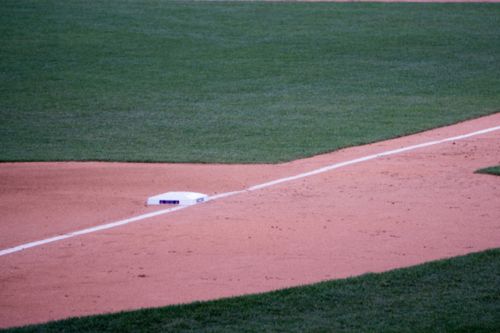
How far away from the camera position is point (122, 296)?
7.05m

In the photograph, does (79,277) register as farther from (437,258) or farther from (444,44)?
(444,44)

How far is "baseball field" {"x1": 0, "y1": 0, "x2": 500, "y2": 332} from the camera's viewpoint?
681cm

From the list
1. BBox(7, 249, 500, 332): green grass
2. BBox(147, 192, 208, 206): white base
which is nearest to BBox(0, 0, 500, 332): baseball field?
BBox(7, 249, 500, 332): green grass

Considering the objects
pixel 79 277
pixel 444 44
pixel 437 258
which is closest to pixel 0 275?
pixel 79 277

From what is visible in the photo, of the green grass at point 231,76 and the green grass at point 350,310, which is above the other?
the green grass at point 350,310

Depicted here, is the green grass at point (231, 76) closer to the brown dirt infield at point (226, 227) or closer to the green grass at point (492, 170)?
the brown dirt infield at point (226, 227)

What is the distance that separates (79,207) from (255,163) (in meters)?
3.23

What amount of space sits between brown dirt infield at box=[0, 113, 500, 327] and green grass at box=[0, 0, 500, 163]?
1.54m

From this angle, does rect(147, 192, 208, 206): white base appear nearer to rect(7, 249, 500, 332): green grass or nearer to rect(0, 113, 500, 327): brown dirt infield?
A: rect(0, 113, 500, 327): brown dirt infield

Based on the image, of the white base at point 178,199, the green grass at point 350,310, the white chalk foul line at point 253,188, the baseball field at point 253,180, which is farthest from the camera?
the white base at point 178,199

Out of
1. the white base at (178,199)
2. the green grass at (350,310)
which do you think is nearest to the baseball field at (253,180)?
the green grass at (350,310)

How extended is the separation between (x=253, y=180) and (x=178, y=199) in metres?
1.55

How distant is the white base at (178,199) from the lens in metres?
10.2

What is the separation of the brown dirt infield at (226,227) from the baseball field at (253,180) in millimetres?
32
